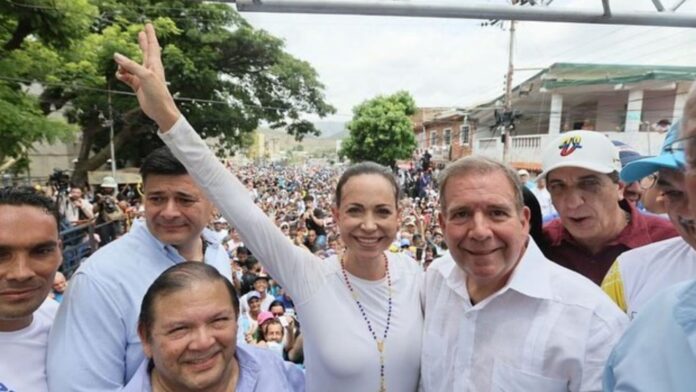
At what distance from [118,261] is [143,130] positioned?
78.5 ft

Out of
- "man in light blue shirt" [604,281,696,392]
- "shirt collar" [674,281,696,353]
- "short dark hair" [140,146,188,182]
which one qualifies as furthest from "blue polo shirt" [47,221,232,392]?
"shirt collar" [674,281,696,353]

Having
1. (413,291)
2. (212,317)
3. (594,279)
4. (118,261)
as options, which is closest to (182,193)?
(118,261)

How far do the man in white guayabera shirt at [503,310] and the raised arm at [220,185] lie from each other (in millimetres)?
567

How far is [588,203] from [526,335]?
1.01m

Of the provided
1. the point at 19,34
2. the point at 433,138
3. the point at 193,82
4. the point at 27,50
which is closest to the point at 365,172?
the point at 19,34

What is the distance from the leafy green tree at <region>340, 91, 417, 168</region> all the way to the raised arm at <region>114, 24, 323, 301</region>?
1187 inches

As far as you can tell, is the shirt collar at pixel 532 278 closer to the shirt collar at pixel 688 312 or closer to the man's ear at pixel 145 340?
the shirt collar at pixel 688 312

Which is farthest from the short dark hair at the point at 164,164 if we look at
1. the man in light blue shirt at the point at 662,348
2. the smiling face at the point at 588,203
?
the smiling face at the point at 588,203

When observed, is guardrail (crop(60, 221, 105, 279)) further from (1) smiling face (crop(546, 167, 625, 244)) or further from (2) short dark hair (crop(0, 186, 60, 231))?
(1) smiling face (crop(546, 167, 625, 244))

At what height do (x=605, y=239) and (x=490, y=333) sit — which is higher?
(x=605, y=239)

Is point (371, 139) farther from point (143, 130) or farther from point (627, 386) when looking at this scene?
point (627, 386)

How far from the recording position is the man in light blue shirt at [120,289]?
5.17 ft

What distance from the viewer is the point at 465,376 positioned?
1.60m

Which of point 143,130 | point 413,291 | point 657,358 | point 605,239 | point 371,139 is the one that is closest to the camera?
point 657,358
